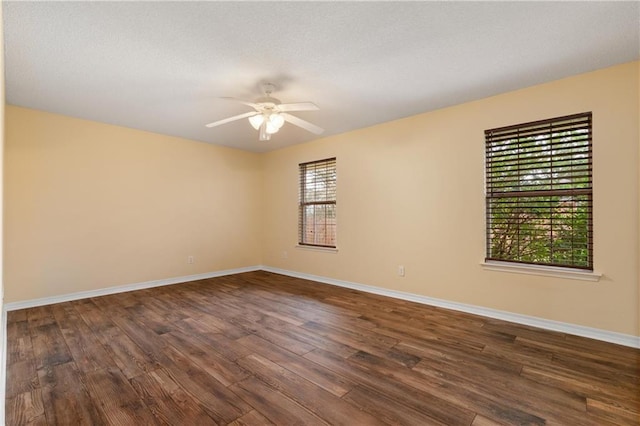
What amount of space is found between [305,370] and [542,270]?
2492mm

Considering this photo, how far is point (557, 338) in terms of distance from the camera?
257cm

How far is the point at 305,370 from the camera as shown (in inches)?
81.6

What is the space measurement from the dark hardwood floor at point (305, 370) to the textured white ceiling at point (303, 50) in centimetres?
242

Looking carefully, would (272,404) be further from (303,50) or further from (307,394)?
(303,50)

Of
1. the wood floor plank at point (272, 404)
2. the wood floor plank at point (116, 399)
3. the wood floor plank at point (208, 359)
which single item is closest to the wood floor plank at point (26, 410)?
the wood floor plank at point (116, 399)

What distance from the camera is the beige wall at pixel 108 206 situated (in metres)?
3.44

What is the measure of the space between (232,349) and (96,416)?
3.12ft

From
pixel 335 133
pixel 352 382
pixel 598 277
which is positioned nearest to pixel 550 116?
pixel 598 277

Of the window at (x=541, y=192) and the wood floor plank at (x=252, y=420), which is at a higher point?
the window at (x=541, y=192)

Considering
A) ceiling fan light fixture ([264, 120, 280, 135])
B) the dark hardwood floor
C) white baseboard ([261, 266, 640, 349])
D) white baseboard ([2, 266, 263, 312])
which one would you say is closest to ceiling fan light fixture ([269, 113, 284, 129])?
ceiling fan light fixture ([264, 120, 280, 135])

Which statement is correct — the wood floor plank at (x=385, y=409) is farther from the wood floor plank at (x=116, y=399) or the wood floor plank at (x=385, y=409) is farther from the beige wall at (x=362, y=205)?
the beige wall at (x=362, y=205)

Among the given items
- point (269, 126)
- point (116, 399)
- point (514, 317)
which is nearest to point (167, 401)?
point (116, 399)

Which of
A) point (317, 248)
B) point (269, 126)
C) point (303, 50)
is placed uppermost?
point (303, 50)

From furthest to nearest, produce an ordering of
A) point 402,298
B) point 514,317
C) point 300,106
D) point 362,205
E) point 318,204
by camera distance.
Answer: point 318,204
point 362,205
point 402,298
point 514,317
point 300,106
